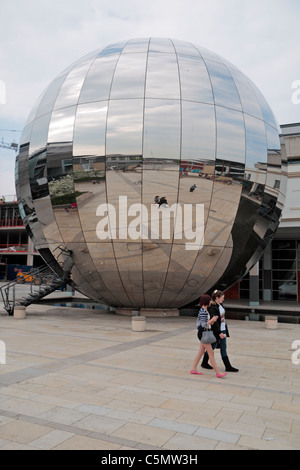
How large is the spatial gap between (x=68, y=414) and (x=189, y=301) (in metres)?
11.3

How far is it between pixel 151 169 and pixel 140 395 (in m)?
8.29

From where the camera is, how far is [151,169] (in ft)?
44.7

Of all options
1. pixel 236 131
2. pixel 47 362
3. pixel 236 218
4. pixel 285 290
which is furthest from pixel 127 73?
pixel 285 290

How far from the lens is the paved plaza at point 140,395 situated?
498 cm

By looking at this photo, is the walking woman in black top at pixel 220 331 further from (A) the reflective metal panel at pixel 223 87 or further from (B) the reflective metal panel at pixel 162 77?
(A) the reflective metal panel at pixel 223 87

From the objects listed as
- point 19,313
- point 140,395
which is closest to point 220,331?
point 140,395

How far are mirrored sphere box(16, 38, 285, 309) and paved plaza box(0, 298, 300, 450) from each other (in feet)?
10.3

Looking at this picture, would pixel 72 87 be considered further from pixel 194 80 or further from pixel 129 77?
pixel 194 80

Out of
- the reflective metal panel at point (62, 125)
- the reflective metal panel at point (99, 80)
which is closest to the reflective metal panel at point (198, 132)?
the reflective metal panel at point (99, 80)

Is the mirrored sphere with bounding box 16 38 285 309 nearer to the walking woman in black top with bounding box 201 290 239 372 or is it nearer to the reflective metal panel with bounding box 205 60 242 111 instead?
the reflective metal panel with bounding box 205 60 242 111

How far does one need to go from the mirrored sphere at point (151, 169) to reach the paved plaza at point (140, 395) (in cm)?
315

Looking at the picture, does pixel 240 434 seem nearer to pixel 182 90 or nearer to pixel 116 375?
pixel 116 375

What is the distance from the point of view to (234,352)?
10844 millimetres

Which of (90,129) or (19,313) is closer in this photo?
(90,129)
